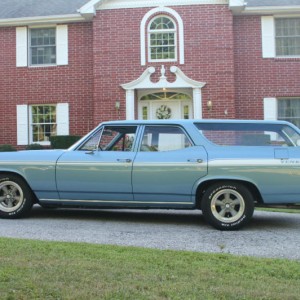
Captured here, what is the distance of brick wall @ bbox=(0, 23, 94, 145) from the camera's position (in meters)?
16.5

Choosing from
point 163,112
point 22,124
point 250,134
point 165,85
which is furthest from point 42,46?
point 250,134

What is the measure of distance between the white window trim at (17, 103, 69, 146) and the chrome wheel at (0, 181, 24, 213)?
9.14 meters

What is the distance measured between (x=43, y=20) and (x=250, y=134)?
11.8 metres

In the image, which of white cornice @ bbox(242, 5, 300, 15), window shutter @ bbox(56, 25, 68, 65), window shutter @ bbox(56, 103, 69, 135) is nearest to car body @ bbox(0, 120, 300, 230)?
window shutter @ bbox(56, 103, 69, 135)

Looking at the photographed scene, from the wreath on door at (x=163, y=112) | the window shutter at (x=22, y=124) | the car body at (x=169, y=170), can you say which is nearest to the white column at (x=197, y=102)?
the wreath on door at (x=163, y=112)

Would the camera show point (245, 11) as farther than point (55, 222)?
Yes

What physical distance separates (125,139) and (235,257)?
9.95ft

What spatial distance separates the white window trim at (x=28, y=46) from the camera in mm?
16578

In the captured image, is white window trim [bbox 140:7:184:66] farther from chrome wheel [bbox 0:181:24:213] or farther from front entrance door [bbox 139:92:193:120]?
chrome wheel [bbox 0:181:24:213]

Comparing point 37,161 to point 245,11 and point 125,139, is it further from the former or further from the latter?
point 245,11

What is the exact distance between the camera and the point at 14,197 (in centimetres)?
742

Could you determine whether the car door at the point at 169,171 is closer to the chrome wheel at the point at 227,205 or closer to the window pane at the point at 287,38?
the chrome wheel at the point at 227,205

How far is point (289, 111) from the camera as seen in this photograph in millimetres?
16078

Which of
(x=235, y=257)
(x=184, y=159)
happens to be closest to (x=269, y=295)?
(x=235, y=257)
